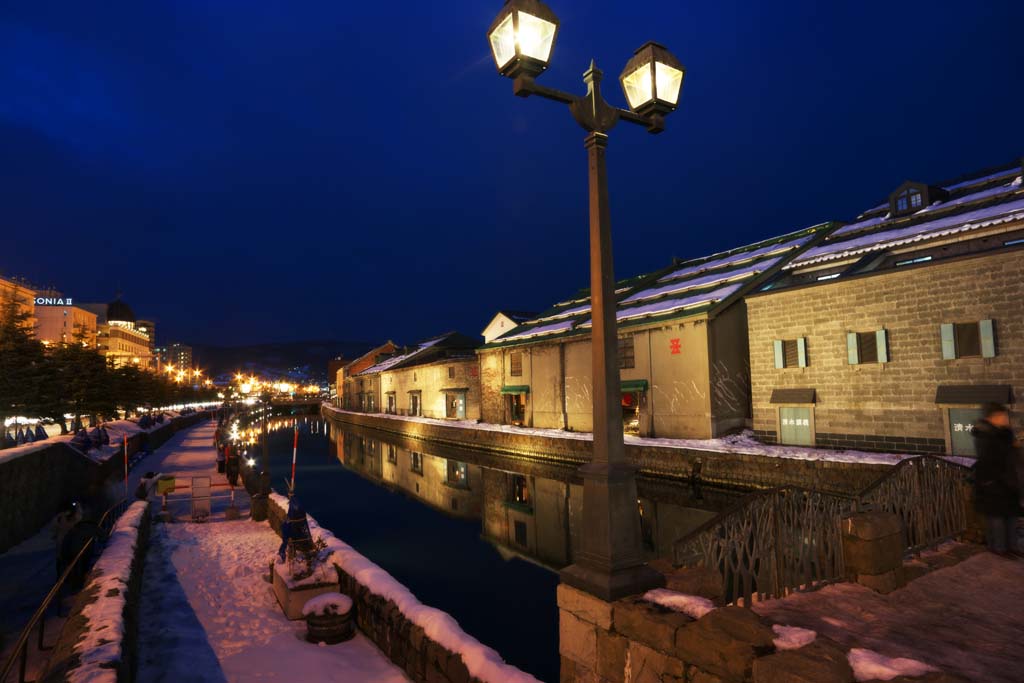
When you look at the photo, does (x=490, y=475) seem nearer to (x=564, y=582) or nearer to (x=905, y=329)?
(x=905, y=329)

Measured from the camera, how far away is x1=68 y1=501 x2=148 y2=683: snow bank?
5617 mm

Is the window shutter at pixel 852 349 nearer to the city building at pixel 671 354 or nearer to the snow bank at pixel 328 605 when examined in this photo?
the city building at pixel 671 354

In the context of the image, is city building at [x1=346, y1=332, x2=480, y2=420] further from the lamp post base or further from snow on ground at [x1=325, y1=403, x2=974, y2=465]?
the lamp post base

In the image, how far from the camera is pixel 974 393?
59.0 ft

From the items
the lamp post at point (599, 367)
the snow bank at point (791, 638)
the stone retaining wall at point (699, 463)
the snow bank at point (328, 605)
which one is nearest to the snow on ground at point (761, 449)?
the stone retaining wall at point (699, 463)

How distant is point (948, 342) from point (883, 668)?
65.3 feet

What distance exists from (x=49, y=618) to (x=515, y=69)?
462 inches

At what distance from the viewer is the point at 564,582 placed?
550cm

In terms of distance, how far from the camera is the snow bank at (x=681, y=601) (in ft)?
14.6

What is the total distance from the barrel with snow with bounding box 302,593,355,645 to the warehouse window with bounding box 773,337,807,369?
67.0 ft

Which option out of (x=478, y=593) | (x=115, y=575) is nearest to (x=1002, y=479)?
(x=478, y=593)

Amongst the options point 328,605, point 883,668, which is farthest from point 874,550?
point 328,605

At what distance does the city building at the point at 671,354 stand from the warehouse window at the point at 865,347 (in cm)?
602

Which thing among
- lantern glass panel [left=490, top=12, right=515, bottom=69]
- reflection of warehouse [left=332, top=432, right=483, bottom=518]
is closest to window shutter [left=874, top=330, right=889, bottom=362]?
reflection of warehouse [left=332, top=432, right=483, bottom=518]
